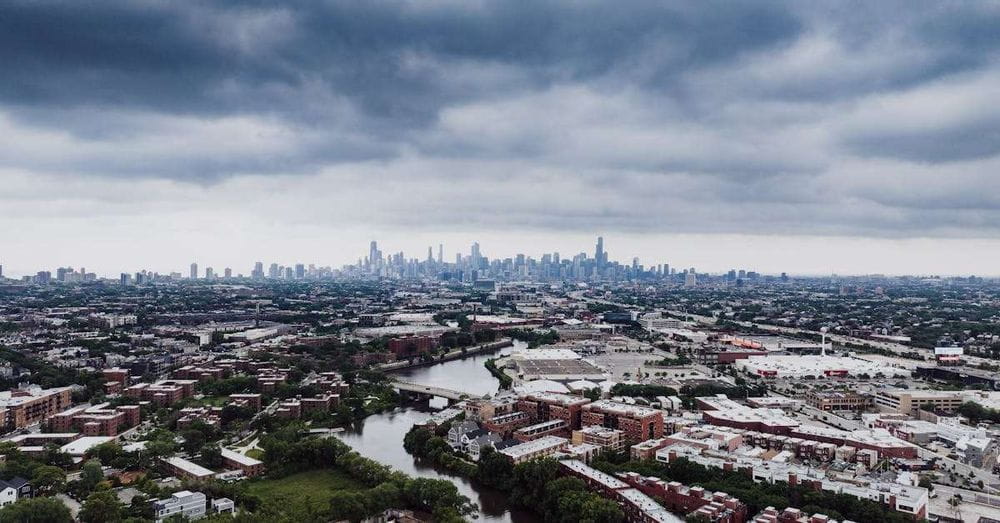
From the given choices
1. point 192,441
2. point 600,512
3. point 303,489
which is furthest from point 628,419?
point 192,441

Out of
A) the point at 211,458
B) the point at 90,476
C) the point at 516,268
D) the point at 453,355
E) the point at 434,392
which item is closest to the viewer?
the point at 90,476

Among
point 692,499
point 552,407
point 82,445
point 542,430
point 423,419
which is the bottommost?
point 423,419

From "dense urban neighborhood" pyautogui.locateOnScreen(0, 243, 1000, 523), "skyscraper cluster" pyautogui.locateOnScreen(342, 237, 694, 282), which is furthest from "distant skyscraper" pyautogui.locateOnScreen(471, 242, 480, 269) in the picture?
"dense urban neighborhood" pyautogui.locateOnScreen(0, 243, 1000, 523)

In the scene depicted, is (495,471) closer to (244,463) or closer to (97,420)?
(244,463)

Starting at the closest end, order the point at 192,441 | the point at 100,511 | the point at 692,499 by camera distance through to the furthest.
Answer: the point at 100,511
the point at 692,499
the point at 192,441

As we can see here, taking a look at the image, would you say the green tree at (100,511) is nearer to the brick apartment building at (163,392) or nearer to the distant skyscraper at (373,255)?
the brick apartment building at (163,392)

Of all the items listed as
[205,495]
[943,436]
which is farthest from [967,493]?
[205,495]
